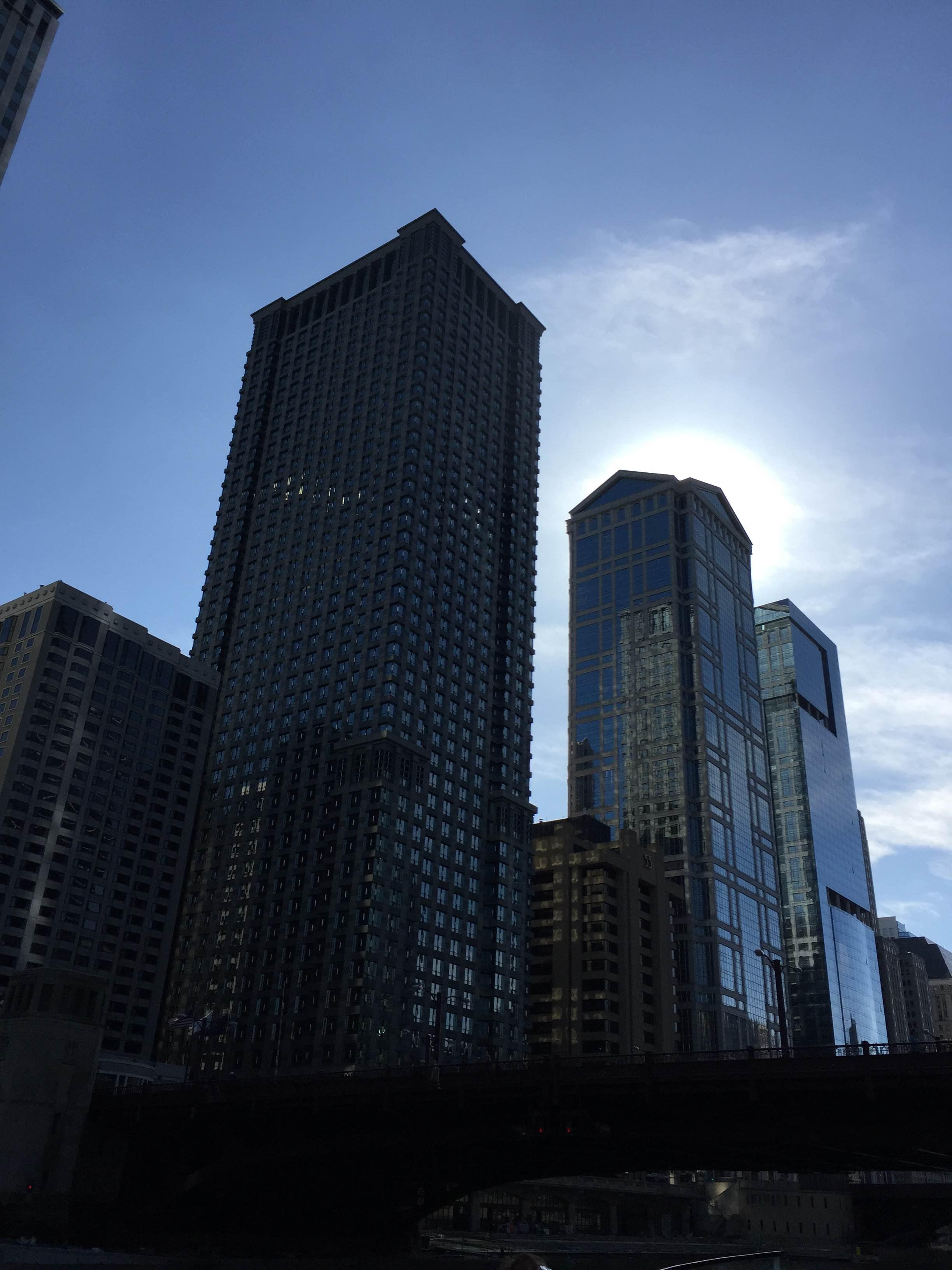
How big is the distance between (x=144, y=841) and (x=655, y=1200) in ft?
341

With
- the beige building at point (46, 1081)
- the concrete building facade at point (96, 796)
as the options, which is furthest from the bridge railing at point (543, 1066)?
the concrete building facade at point (96, 796)

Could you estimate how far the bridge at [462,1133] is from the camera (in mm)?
56594

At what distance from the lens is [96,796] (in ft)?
596

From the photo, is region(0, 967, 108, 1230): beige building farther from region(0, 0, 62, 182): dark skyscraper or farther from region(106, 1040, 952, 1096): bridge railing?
region(0, 0, 62, 182): dark skyscraper

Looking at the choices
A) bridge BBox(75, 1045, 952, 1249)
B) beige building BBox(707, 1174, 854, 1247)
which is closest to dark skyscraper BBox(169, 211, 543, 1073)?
beige building BBox(707, 1174, 854, 1247)

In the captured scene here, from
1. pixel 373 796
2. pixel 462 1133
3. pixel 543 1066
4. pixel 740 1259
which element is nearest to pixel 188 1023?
pixel 462 1133

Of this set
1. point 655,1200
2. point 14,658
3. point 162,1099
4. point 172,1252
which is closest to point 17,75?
point 14,658

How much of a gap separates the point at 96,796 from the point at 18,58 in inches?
4441

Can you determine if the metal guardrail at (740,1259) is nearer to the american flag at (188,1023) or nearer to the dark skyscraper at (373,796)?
the american flag at (188,1023)

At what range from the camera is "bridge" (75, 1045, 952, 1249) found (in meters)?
56.6

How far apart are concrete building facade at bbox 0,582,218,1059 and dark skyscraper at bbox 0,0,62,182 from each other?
74366 mm

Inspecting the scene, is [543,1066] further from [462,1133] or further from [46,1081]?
[46,1081]

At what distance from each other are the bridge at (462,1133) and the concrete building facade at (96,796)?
264 feet

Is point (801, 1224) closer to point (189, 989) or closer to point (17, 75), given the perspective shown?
point (189, 989)
